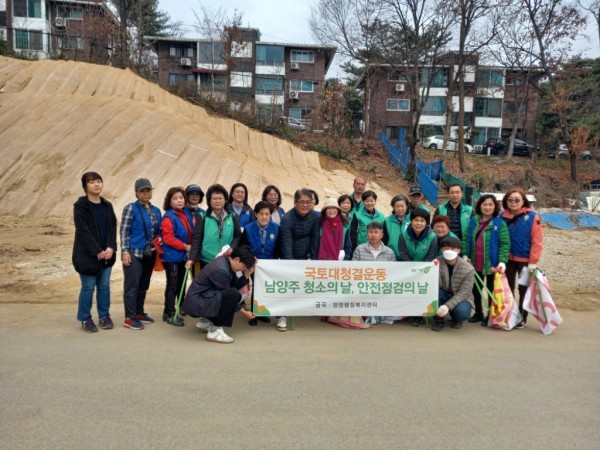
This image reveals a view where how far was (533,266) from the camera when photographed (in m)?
5.51

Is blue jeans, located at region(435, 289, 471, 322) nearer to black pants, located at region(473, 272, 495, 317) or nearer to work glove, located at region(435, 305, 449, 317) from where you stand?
work glove, located at region(435, 305, 449, 317)

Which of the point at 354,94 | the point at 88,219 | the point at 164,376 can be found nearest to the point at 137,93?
the point at 88,219

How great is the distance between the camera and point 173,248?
17.9ft

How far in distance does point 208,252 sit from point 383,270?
220cm

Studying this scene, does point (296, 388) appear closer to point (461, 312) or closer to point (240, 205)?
point (461, 312)

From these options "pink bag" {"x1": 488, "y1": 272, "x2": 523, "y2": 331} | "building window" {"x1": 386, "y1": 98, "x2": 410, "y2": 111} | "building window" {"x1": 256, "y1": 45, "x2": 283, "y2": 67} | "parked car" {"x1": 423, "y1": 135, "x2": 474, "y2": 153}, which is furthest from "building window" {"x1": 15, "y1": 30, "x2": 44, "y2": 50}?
"pink bag" {"x1": 488, "y1": 272, "x2": 523, "y2": 331}

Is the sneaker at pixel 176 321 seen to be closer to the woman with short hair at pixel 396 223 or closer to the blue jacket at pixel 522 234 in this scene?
the woman with short hair at pixel 396 223

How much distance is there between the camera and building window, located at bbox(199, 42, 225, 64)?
36650mm

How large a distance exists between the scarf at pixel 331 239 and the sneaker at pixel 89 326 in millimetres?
2797

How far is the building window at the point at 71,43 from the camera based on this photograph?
30.2 meters

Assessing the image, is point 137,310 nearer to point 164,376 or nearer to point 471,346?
point 164,376

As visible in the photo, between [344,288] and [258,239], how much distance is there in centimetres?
124

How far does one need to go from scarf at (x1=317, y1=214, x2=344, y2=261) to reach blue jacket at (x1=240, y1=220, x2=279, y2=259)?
2.03ft

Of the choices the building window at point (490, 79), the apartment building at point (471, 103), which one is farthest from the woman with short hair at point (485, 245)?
the building window at point (490, 79)
